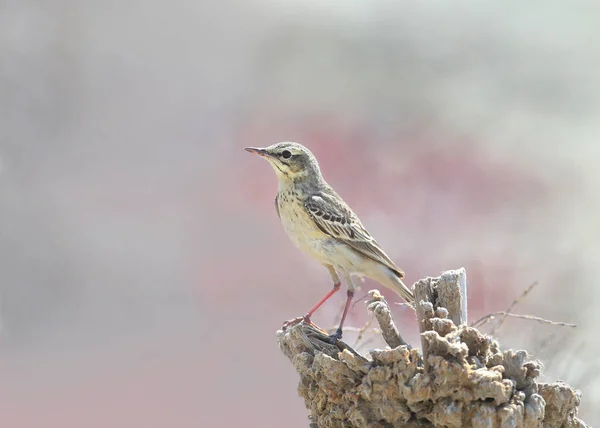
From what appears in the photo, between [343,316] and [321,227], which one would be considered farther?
[321,227]

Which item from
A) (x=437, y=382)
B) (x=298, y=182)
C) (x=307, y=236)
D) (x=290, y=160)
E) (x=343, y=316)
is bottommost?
(x=437, y=382)

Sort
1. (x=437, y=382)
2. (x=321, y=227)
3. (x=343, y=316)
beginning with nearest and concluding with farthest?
(x=437, y=382) < (x=343, y=316) < (x=321, y=227)

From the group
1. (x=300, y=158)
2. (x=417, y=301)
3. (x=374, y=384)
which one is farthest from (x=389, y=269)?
(x=374, y=384)

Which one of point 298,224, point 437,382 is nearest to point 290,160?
point 298,224

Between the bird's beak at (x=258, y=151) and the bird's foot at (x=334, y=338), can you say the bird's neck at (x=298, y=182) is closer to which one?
the bird's beak at (x=258, y=151)

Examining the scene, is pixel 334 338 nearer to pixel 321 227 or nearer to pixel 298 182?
pixel 321 227

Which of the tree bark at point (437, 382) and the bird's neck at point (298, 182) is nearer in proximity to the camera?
the tree bark at point (437, 382)

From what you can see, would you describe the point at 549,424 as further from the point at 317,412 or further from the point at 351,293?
the point at 351,293

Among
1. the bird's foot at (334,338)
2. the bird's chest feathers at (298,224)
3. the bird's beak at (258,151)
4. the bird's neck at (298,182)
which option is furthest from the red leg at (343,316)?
the bird's beak at (258,151)
